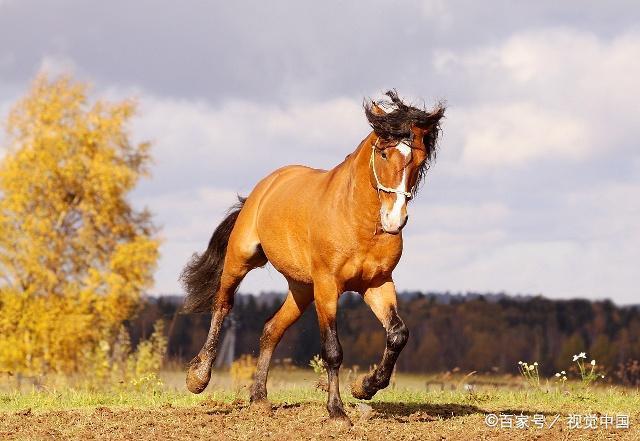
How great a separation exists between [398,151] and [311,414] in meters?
2.94

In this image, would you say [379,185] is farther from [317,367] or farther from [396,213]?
[317,367]

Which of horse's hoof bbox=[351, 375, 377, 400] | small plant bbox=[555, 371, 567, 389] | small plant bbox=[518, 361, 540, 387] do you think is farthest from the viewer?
small plant bbox=[518, 361, 540, 387]

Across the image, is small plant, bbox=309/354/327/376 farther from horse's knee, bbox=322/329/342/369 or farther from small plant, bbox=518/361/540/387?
horse's knee, bbox=322/329/342/369

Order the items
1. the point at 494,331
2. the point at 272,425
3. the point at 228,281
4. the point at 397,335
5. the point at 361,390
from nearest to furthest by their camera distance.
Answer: the point at 397,335 < the point at 272,425 < the point at 361,390 < the point at 228,281 < the point at 494,331

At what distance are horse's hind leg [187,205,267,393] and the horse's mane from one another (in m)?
2.66

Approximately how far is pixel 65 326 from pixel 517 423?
1994 cm

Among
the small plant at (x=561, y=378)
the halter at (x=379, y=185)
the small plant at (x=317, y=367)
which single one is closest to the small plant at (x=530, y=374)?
the small plant at (x=561, y=378)

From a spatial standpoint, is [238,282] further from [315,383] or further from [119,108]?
[119,108]

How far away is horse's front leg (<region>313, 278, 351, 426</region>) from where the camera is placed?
786 centimetres

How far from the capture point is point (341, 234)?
25.6 ft

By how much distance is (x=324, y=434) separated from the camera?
24.3 feet

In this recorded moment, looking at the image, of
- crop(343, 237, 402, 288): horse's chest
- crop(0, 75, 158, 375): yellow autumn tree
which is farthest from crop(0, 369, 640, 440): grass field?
crop(0, 75, 158, 375): yellow autumn tree

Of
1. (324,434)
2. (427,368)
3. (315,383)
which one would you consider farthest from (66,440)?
(427,368)

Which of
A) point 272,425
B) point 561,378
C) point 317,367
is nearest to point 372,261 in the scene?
point 272,425
